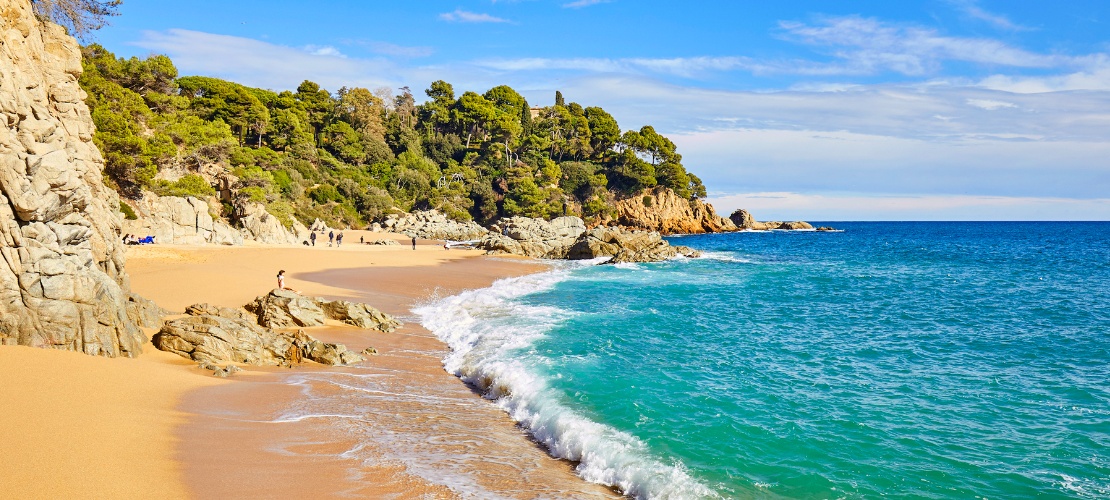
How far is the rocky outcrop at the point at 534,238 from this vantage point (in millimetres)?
46438

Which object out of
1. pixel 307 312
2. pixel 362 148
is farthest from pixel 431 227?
pixel 307 312

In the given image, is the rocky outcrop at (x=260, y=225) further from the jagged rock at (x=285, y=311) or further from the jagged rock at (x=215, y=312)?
the jagged rock at (x=215, y=312)

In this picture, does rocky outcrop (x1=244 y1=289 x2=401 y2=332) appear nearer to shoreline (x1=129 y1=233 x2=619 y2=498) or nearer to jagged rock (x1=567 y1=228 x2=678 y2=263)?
shoreline (x1=129 y1=233 x2=619 y2=498)

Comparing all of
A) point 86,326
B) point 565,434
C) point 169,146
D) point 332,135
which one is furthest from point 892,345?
point 332,135

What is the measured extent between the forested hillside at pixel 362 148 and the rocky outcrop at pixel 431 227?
261 cm

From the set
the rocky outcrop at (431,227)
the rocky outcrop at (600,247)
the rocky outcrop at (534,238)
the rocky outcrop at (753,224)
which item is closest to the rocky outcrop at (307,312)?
the rocky outcrop at (600,247)

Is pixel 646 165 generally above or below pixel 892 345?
above

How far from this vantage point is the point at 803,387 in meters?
11.9

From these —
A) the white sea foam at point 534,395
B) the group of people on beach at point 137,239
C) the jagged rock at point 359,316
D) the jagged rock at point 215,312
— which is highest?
the group of people on beach at point 137,239

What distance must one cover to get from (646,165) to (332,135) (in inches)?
1586

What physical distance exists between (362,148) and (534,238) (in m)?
30.6

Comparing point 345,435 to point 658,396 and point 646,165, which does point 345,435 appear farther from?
point 646,165

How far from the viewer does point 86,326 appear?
10445 mm

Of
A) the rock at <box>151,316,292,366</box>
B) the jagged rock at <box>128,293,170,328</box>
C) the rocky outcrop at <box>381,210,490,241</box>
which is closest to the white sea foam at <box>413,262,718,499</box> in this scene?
the rock at <box>151,316,292,366</box>
